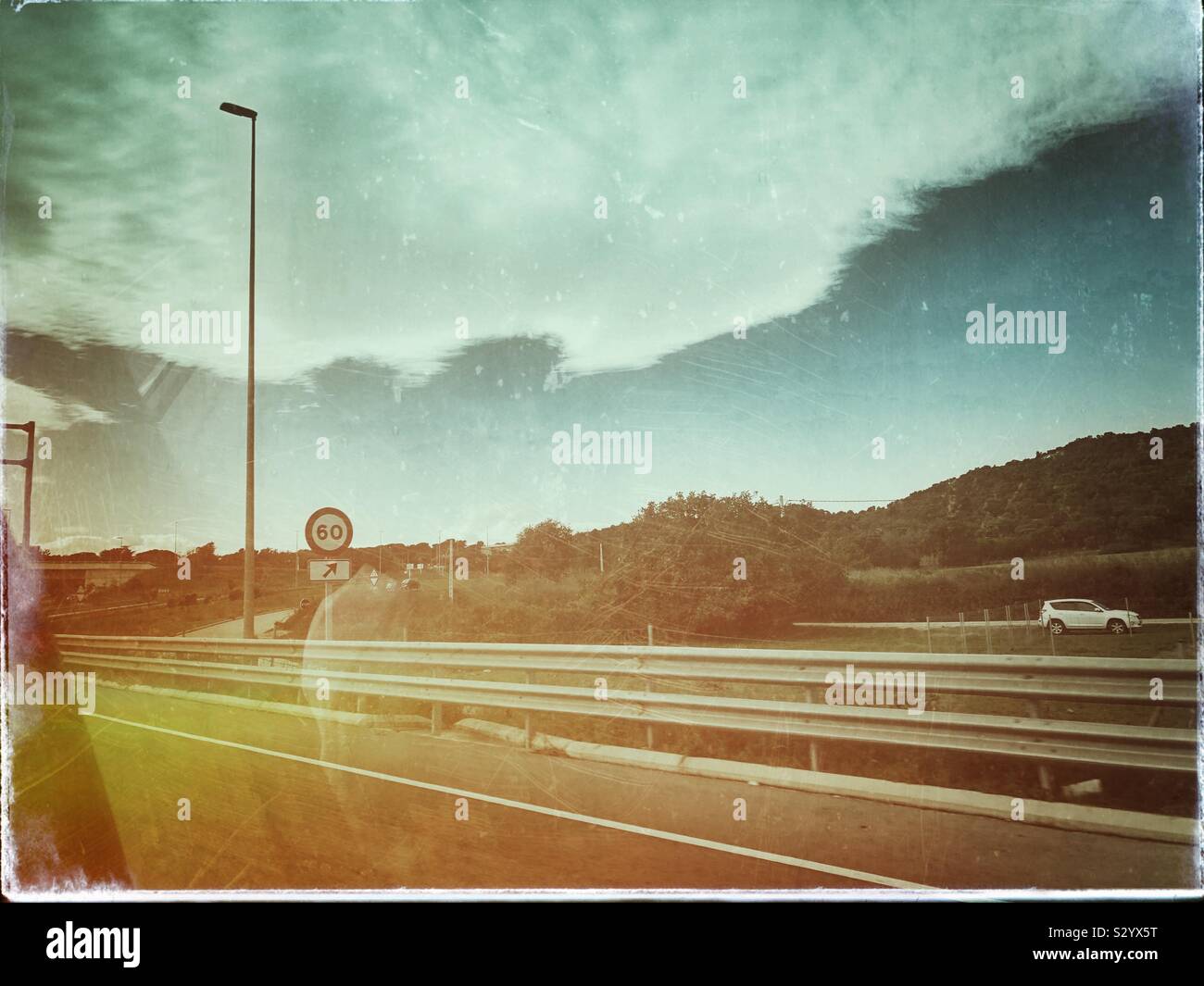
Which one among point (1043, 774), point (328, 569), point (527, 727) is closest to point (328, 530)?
point (328, 569)

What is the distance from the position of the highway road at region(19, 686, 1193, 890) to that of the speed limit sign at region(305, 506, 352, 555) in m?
1.49

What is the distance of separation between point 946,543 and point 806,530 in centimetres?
200

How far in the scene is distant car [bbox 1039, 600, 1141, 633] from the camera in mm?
5676

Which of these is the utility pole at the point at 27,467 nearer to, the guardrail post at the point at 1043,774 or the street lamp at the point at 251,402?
the street lamp at the point at 251,402

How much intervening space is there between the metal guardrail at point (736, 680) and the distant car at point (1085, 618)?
1689 mm

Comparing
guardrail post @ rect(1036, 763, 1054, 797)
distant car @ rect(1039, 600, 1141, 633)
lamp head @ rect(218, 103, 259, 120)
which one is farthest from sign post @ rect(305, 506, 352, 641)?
distant car @ rect(1039, 600, 1141, 633)

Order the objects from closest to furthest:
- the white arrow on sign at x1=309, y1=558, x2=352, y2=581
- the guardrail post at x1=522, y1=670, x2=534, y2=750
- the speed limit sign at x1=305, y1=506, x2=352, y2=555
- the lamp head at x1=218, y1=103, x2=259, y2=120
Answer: the lamp head at x1=218, y1=103, x2=259, y2=120 < the speed limit sign at x1=305, y1=506, x2=352, y2=555 < the white arrow on sign at x1=309, y1=558, x2=352, y2=581 < the guardrail post at x1=522, y1=670, x2=534, y2=750

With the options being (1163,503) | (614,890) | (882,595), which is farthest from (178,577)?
(882,595)

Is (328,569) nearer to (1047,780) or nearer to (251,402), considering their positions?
(251,402)

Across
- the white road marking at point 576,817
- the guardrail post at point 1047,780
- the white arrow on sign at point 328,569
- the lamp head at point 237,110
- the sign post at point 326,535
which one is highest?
the lamp head at point 237,110

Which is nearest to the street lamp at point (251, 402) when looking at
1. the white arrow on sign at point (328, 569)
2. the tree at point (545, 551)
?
the white arrow on sign at point (328, 569)

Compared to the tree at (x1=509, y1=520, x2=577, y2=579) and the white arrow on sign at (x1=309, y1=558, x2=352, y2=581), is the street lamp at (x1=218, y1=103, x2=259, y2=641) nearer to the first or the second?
the white arrow on sign at (x1=309, y1=558, x2=352, y2=581)

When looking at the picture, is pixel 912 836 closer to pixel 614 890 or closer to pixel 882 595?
Answer: pixel 614 890

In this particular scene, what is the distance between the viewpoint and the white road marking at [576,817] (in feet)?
10.7
